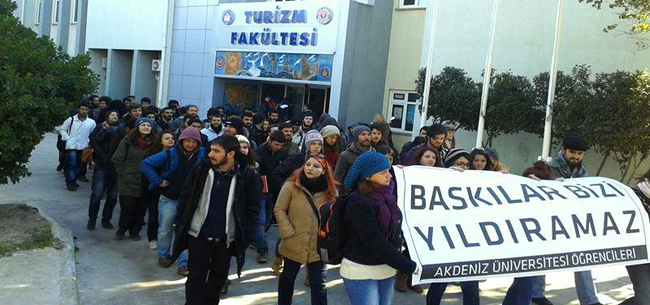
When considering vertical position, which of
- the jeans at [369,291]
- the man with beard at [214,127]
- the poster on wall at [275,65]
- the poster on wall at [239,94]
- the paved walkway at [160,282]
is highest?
the poster on wall at [275,65]

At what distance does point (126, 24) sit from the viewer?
27.7 meters

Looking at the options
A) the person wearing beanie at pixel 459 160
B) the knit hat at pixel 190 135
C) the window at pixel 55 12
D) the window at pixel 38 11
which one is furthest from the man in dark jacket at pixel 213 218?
the window at pixel 38 11

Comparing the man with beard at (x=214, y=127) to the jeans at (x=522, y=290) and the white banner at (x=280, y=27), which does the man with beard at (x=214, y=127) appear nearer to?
the jeans at (x=522, y=290)

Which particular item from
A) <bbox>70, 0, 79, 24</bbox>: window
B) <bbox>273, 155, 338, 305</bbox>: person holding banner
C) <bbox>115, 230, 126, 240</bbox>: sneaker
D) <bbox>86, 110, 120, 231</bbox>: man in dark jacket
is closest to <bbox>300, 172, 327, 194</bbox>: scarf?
<bbox>273, 155, 338, 305</bbox>: person holding banner

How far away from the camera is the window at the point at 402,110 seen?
19531mm

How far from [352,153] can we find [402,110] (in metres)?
12.4

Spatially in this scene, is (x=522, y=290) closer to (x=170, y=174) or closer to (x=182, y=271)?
(x=182, y=271)

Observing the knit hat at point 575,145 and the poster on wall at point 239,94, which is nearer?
the knit hat at point 575,145

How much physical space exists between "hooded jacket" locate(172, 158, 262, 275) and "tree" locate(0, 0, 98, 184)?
Answer: 3.20 meters

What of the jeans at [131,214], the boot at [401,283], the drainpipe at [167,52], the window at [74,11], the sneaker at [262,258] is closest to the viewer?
the boot at [401,283]

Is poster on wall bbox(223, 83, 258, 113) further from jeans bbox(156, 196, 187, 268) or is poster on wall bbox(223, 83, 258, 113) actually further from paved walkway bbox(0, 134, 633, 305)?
jeans bbox(156, 196, 187, 268)

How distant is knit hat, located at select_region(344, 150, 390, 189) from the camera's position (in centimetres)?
430

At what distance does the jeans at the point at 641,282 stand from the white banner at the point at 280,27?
1418cm

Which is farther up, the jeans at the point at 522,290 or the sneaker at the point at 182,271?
the jeans at the point at 522,290
